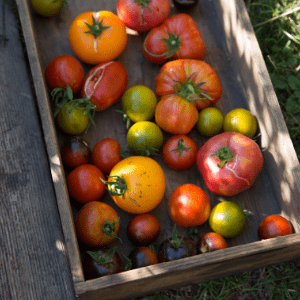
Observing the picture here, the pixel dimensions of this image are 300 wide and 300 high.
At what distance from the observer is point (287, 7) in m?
2.32

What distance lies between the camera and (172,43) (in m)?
1.77

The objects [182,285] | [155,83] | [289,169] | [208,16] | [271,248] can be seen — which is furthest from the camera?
[208,16]

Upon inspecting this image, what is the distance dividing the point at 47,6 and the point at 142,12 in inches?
18.9

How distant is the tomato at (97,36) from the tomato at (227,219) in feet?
2.89

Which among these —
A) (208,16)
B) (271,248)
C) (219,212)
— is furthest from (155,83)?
(271,248)

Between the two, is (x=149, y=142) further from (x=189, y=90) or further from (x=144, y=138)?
(x=189, y=90)

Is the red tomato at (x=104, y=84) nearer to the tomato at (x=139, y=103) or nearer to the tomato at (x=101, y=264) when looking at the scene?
the tomato at (x=139, y=103)

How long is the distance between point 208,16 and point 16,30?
1025 millimetres

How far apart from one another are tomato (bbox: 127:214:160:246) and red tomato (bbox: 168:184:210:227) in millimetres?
96

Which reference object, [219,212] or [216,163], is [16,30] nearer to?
[216,163]

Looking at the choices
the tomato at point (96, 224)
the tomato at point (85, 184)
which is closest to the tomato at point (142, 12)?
the tomato at point (85, 184)

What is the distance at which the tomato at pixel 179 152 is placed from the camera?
162 centimetres

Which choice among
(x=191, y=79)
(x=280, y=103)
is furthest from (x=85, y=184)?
(x=280, y=103)

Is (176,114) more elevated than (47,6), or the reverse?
(47,6)
